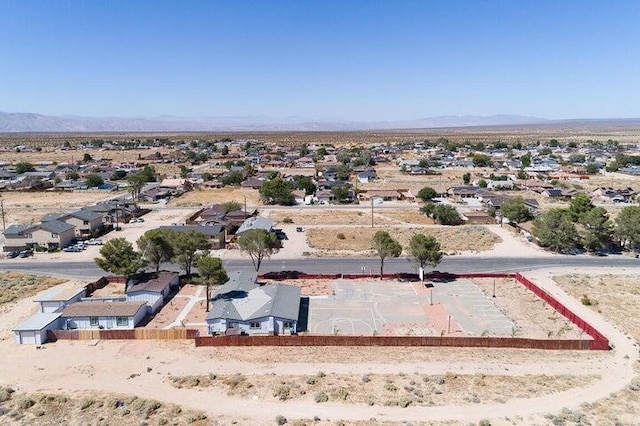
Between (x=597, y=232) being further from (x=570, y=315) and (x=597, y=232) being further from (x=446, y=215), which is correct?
(x=570, y=315)

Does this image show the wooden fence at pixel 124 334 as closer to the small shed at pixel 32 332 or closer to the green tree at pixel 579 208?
the small shed at pixel 32 332

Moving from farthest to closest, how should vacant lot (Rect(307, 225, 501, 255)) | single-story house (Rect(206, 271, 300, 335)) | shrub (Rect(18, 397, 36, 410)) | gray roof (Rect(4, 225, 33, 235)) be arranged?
vacant lot (Rect(307, 225, 501, 255))
gray roof (Rect(4, 225, 33, 235))
single-story house (Rect(206, 271, 300, 335))
shrub (Rect(18, 397, 36, 410))

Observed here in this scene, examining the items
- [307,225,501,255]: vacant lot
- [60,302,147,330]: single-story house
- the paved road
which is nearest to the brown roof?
[60,302,147,330]: single-story house

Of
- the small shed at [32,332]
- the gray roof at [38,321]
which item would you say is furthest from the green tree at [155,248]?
the small shed at [32,332]

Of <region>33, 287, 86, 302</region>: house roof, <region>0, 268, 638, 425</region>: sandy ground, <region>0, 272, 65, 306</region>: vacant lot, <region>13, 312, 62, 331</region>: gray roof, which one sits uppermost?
<region>33, 287, 86, 302</region>: house roof

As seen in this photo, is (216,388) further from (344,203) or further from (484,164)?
(484,164)

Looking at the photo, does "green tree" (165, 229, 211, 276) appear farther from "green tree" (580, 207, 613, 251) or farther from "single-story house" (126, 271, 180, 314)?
"green tree" (580, 207, 613, 251)

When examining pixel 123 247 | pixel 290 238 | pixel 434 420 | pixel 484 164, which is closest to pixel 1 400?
pixel 123 247

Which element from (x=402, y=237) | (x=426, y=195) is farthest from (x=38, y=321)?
(x=426, y=195)
